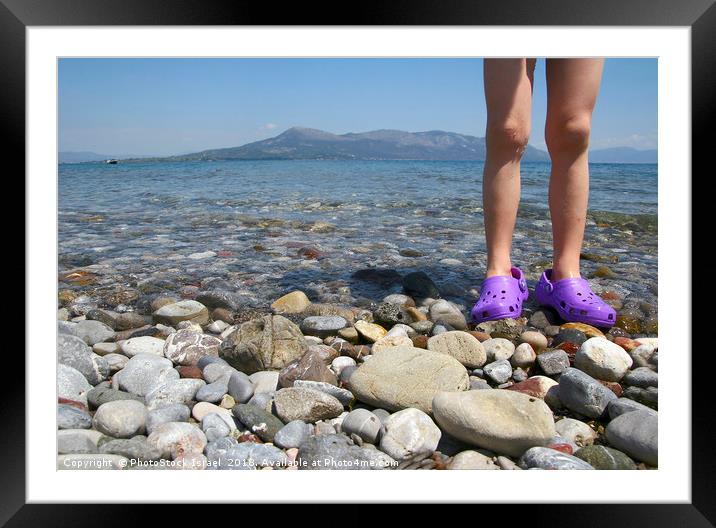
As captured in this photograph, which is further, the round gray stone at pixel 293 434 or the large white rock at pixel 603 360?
the large white rock at pixel 603 360

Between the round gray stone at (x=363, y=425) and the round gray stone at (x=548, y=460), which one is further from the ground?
the round gray stone at (x=363, y=425)

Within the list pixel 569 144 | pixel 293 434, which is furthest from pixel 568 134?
pixel 293 434

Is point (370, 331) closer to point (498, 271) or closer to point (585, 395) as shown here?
point (498, 271)

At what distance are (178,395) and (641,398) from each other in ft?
4.49

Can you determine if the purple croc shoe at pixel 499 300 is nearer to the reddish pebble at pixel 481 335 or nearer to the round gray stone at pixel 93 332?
the reddish pebble at pixel 481 335

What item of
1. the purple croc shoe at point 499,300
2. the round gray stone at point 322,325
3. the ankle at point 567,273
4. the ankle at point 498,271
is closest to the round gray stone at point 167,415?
the round gray stone at point 322,325

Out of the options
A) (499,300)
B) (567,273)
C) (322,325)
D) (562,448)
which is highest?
(567,273)

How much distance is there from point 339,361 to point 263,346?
0.27 m

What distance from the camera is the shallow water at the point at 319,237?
113 inches

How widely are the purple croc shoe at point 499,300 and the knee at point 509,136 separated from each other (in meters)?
0.51

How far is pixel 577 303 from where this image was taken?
6.90ft

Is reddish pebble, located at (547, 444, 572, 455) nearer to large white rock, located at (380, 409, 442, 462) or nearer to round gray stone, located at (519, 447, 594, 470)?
Result: round gray stone, located at (519, 447, 594, 470)
